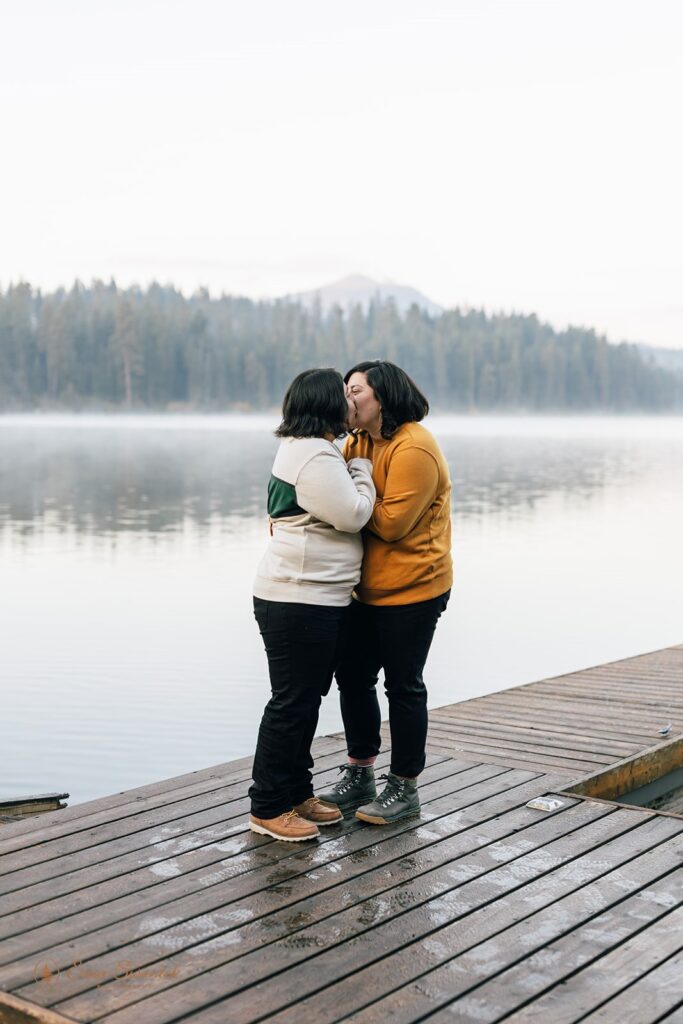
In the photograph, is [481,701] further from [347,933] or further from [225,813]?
[347,933]

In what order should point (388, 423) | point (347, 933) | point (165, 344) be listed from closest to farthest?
1. point (347, 933)
2. point (388, 423)
3. point (165, 344)

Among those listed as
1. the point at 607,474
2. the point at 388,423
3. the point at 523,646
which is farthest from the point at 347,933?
the point at 607,474

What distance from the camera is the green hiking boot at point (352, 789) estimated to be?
4504mm

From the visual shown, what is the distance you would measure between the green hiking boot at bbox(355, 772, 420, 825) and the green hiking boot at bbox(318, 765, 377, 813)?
0.12 m

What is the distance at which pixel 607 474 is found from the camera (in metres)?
41.8

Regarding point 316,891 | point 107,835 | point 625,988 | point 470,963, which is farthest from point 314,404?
point 625,988

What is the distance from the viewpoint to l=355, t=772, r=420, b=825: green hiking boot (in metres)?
4.29

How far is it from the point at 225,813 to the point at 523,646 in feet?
27.8

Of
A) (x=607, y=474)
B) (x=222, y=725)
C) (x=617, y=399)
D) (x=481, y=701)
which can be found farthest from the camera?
(x=617, y=399)

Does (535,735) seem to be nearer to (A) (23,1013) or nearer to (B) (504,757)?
(B) (504,757)

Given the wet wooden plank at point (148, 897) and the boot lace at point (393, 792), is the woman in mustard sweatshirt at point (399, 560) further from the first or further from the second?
the wet wooden plank at point (148, 897)

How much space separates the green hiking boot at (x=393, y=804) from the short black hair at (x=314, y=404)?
1323 millimetres

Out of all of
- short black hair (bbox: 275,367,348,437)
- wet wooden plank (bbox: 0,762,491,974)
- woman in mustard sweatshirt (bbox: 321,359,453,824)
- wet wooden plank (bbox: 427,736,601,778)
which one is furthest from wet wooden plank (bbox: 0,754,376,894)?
short black hair (bbox: 275,367,348,437)

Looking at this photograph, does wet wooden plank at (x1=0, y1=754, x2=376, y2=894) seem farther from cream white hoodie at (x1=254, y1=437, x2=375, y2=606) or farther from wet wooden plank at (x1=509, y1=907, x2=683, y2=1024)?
wet wooden plank at (x1=509, y1=907, x2=683, y2=1024)
